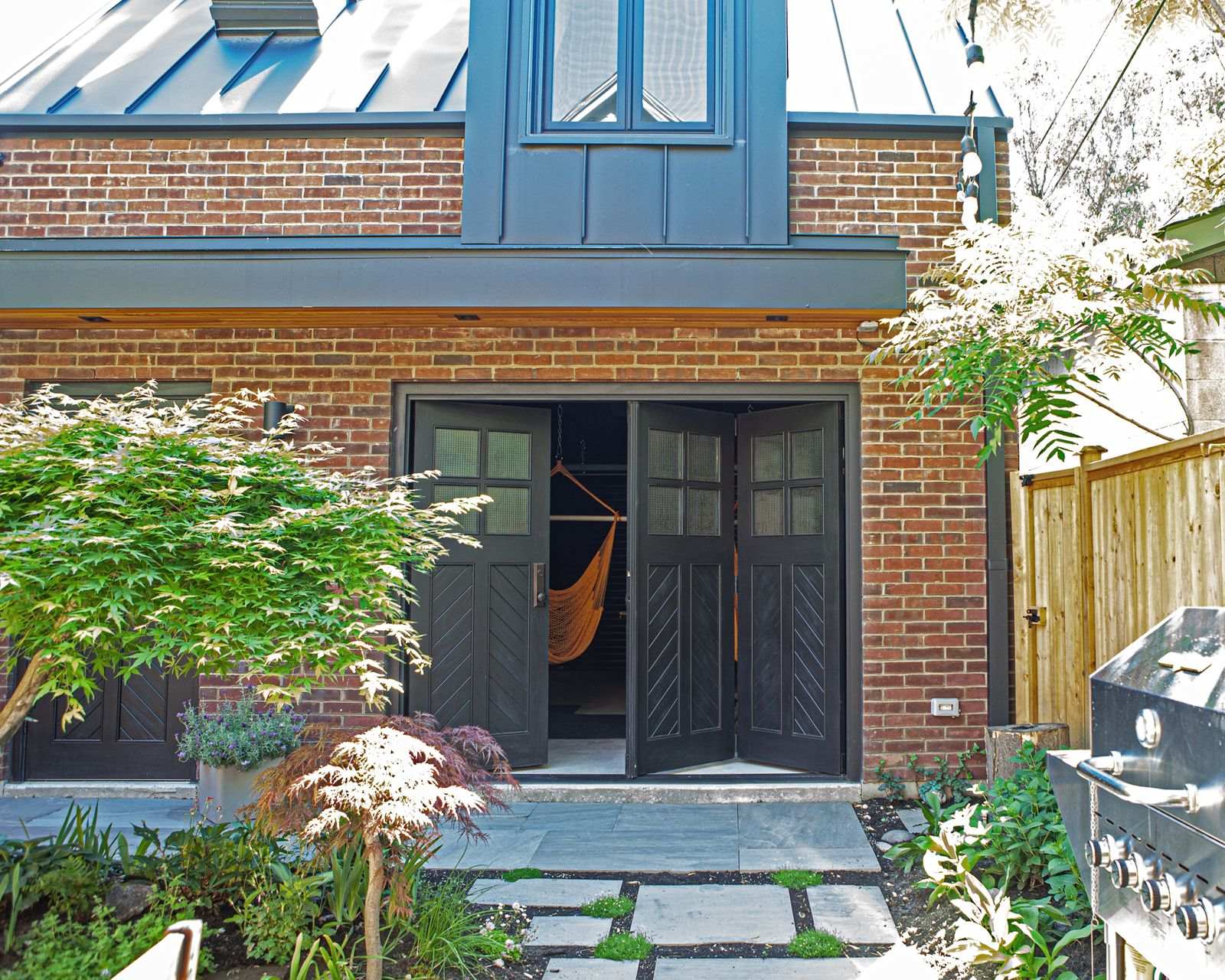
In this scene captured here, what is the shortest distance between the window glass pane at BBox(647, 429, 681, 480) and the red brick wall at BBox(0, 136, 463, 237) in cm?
162

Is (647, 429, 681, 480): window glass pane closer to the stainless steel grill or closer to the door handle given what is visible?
the door handle

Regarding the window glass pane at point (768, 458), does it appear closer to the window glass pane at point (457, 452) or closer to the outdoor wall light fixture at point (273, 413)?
the window glass pane at point (457, 452)

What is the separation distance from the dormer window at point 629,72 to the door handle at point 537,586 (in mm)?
2436

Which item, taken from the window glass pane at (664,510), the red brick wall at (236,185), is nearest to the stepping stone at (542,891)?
the window glass pane at (664,510)

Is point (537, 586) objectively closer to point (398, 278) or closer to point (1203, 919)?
point (398, 278)

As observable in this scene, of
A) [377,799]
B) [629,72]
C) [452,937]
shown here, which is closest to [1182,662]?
[377,799]

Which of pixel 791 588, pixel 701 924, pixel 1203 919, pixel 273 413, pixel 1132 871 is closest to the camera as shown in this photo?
pixel 1203 919

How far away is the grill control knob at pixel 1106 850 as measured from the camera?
1.82 meters

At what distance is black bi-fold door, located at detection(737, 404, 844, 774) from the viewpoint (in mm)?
5312

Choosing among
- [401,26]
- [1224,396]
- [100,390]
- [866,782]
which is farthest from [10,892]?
[1224,396]

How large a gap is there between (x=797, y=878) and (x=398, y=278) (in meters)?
3.33

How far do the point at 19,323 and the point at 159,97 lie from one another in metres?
1.61

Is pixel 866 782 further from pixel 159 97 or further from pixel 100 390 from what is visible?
pixel 159 97

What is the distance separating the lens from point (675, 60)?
5.45 m
